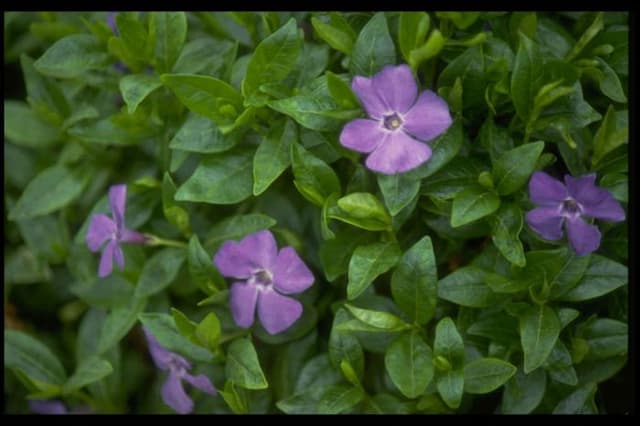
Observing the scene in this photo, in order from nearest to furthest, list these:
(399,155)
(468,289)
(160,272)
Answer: (399,155) < (468,289) < (160,272)

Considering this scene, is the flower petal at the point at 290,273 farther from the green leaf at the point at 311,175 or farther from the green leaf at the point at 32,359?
the green leaf at the point at 32,359

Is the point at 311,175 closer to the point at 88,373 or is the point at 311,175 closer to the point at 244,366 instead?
the point at 244,366

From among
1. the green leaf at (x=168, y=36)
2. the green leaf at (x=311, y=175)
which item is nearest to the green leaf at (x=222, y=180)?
the green leaf at (x=311, y=175)

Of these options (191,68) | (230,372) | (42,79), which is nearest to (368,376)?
(230,372)

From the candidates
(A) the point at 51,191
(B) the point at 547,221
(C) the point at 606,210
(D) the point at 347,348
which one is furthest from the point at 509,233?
(A) the point at 51,191

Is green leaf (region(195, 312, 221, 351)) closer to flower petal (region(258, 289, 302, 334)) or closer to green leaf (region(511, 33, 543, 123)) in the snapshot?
flower petal (region(258, 289, 302, 334))

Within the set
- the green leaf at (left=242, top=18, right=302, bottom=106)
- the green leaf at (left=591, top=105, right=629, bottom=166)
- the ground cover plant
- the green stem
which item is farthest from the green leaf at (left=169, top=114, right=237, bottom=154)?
the green leaf at (left=591, top=105, right=629, bottom=166)
